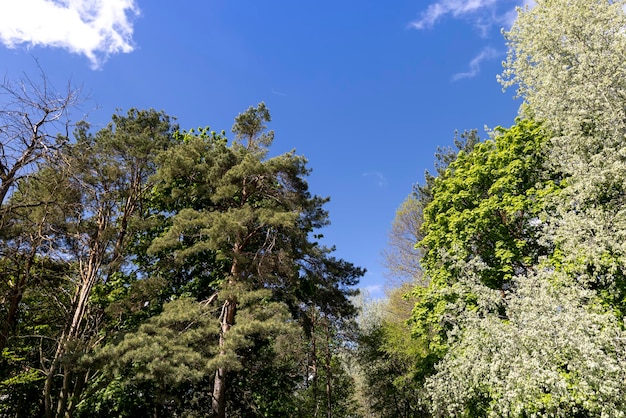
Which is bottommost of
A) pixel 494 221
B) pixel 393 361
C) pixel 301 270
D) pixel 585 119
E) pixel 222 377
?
pixel 222 377

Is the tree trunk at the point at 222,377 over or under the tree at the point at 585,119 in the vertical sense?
under

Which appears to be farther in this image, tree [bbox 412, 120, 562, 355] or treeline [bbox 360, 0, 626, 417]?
tree [bbox 412, 120, 562, 355]

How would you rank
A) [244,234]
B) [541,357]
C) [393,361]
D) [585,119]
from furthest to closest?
[393,361] → [244,234] → [585,119] → [541,357]

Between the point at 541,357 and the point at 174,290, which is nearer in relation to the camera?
the point at 541,357

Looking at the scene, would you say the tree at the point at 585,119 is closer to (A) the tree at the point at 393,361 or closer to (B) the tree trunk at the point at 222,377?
(A) the tree at the point at 393,361

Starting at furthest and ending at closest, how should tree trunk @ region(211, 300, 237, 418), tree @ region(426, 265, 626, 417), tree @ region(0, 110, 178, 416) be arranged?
tree trunk @ region(211, 300, 237, 418), tree @ region(0, 110, 178, 416), tree @ region(426, 265, 626, 417)

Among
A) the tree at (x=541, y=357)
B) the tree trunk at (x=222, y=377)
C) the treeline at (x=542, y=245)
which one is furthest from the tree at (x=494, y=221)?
the tree trunk at (x=222, y=377)

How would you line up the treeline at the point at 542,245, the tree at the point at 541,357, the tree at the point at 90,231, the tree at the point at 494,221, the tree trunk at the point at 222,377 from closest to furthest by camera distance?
1. the tree at the point at 541,357
2. the treeline at the point at 542,245
3. the tree at the point at 90,231
4. the tree trunk at the point at 222,377
5. the tree at the point at 494,221

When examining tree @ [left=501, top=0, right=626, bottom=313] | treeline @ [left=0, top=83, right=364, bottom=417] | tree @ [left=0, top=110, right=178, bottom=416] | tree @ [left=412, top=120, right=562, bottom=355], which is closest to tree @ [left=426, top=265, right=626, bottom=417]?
tree @ [left=501, top=0, right=626, bottom=313]

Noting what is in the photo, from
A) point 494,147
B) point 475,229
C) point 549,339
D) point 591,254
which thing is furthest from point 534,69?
point 549,339

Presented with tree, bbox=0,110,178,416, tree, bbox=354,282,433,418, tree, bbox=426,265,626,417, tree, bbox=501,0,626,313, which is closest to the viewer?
tree, bbox=426,265,626,417

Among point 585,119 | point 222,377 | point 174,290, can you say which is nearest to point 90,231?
point 174,290

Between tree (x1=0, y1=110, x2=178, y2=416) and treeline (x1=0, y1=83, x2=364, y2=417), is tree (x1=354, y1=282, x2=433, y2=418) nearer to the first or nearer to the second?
treeline (x1=0, y1=83, x2=364, y2=417)

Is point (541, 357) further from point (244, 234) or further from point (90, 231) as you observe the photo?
point (90, 231)
